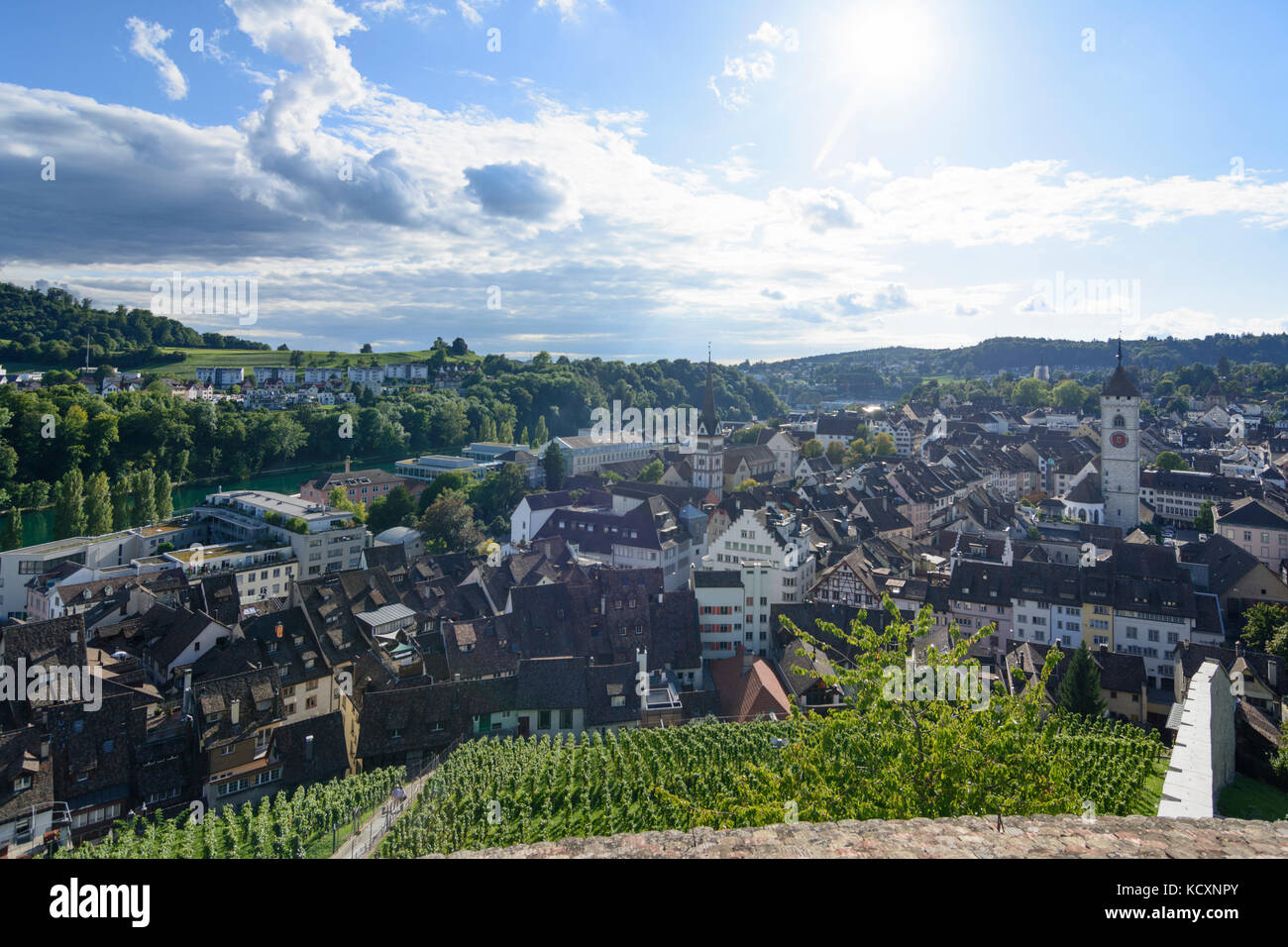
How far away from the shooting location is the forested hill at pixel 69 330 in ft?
391

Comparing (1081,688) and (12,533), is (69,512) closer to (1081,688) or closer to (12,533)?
(12,533)

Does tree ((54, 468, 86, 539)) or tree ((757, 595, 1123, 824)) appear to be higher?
tree ((757, 595, 1123, 824))

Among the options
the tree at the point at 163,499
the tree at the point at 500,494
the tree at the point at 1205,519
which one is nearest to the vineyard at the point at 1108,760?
the tree at the point at 1205,519

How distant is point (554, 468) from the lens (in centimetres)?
8325

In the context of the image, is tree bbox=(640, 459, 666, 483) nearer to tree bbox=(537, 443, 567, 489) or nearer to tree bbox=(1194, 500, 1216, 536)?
tree bbox=(537, 443, 567, 489)

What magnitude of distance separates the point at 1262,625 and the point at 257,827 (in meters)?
44.4

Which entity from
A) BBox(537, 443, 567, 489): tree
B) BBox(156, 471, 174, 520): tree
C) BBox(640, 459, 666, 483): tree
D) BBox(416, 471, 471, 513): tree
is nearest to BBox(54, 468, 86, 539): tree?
BBox(156, 471, 174, 520): tree

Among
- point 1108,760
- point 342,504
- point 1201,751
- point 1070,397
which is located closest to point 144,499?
point 342,504

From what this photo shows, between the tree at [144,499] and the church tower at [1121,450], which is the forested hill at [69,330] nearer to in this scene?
the tree at [144,499]

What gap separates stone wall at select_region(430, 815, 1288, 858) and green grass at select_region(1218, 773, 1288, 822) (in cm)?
1828

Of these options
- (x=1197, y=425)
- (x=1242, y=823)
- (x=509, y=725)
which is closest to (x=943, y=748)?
(x=1242, y=823)

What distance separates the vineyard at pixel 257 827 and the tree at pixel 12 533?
52.1m

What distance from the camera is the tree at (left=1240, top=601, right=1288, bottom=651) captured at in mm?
36309
